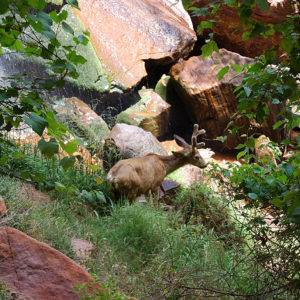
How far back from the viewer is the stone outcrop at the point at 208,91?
11086 mm

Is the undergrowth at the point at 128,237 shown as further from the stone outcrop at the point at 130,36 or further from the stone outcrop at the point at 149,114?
the stone outcrop at the point at 130,36

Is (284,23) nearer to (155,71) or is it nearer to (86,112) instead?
(86,112)

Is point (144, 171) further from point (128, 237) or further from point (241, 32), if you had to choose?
point (241, 32)

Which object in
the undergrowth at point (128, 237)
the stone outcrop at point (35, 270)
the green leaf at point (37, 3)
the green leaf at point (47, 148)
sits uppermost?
the green leaf at point (37, 3)

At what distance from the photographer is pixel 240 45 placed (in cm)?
1388

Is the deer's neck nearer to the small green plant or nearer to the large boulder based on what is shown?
the large boulder

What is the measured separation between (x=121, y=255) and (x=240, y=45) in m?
11.1

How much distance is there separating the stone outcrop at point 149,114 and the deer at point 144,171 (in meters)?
2.80

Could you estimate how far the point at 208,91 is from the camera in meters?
11.1

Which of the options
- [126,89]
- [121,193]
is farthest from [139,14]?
[121,193]

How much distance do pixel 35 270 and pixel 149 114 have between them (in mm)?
8430

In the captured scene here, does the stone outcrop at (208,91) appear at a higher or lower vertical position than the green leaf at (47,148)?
lower

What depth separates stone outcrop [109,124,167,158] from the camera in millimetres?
8109

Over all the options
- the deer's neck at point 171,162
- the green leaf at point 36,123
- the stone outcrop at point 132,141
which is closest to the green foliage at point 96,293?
the green leaf at point 36,123
